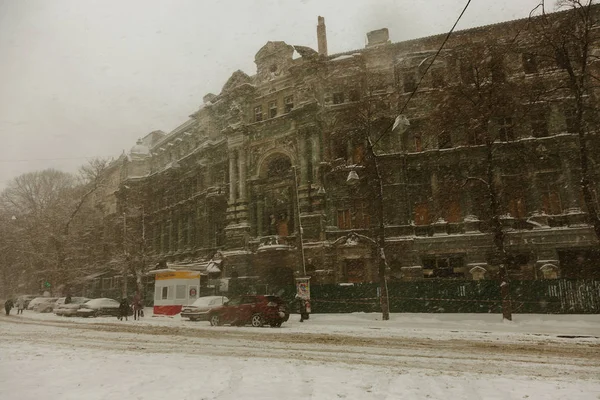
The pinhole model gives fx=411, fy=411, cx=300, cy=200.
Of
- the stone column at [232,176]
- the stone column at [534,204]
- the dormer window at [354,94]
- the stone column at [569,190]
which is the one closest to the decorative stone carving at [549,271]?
the stone column at [534,204]

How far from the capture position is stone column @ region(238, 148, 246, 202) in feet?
119

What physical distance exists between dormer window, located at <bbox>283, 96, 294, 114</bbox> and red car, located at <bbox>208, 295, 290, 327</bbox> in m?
19.1

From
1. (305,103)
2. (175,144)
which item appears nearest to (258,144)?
(305,103)

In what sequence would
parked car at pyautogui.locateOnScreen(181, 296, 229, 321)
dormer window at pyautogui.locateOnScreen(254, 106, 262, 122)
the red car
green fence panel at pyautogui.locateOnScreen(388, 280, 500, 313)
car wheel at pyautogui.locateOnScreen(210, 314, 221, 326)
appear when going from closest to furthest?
the red car → car wheel at pyautogui.locateOnScreen(210, 314, 221, 326) → green fence panel at pyautogui.locateOnScreen(388, 280, 500, 313) → parked car at pyautogui.locateOnScreen(181, 296, 229, 321) → dormer window at pyautogui.locateOnScreen(254, 106, 262, 122)

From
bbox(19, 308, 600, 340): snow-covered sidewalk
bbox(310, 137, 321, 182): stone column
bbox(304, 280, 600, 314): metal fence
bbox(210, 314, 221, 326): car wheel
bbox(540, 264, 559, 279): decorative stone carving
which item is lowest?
bbox(19, 308, 600, 340): snow-covered sidewalk

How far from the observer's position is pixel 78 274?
157ft

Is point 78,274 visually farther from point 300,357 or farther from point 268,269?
point 300,357

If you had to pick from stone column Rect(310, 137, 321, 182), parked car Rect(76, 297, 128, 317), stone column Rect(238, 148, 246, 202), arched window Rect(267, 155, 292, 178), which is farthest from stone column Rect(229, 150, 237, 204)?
parked car Rect(76, 297, 128, 317)

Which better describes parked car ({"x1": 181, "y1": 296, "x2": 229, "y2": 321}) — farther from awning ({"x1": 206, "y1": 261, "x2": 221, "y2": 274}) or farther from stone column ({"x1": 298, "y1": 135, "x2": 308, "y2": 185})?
stone column ({"x1": 298, "y1": 135, "x2": 308, "y2": 185})

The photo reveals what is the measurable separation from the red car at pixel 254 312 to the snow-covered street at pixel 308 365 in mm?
3225

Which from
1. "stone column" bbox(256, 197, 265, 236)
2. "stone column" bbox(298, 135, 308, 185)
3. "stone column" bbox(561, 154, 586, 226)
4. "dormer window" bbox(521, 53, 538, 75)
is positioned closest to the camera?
"stone column" bbox(561, 154, 586, 226)

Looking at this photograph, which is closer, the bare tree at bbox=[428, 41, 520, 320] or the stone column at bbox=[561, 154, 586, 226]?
the bare tree at bbox=[428, 41, 520, 320]

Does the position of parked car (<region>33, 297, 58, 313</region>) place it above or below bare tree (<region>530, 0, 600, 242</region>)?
below

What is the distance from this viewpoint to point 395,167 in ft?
98.7
